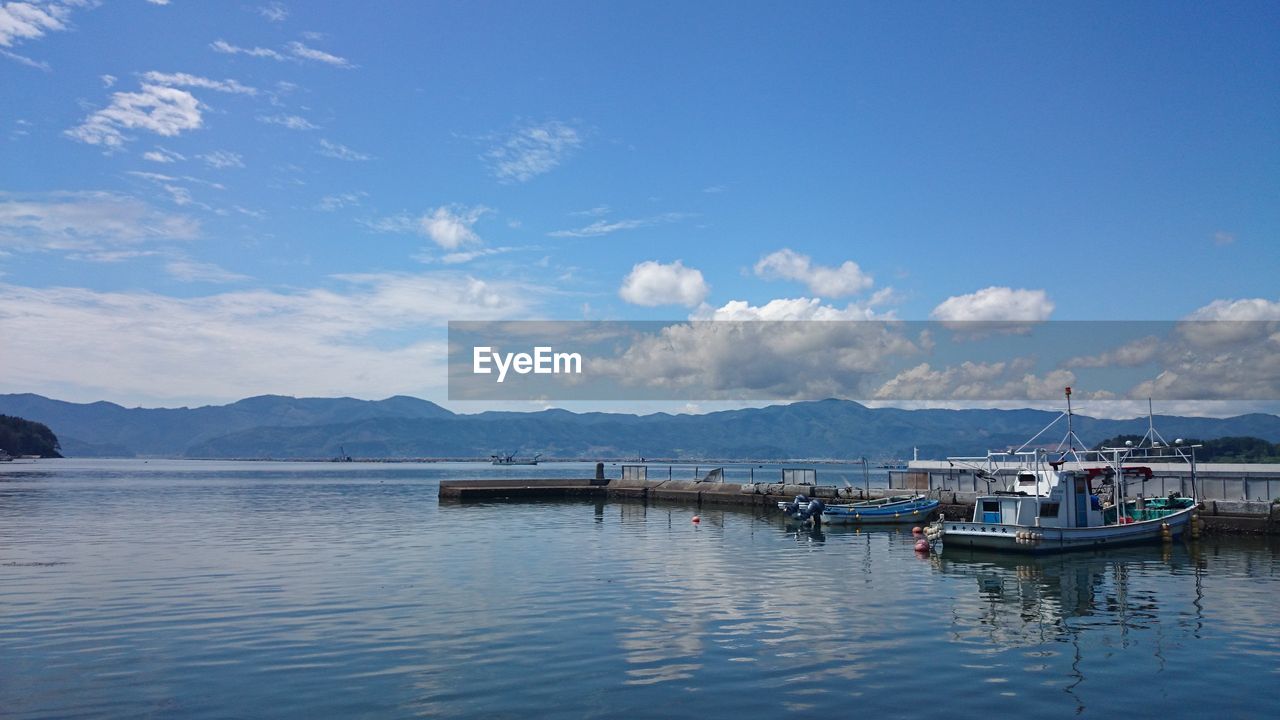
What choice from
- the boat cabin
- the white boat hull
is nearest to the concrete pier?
the white boat hull

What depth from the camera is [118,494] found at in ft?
375

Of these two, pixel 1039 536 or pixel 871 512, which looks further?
pixel 871 512

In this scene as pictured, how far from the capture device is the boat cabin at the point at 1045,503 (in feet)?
161

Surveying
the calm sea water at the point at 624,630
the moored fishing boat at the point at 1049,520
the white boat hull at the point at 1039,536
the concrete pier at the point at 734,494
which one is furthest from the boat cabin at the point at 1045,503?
the concrete pier at the point at 734,494

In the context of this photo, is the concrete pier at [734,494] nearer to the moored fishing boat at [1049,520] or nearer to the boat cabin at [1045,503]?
the moored fishing boat at [1049,520]

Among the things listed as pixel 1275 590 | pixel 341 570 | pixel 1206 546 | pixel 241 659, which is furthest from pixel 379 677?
pixel 1206 546

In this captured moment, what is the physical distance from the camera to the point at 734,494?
3661 inches

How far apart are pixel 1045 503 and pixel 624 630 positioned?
33400 millimetres

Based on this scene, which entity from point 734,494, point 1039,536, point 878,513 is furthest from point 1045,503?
point 734,494

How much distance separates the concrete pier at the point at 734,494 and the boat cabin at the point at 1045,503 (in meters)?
13.7

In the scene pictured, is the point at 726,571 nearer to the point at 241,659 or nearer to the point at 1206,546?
the point at 241,659

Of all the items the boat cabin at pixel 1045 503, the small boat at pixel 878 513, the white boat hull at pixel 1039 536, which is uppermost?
the boat cabin at pixel 1045 503

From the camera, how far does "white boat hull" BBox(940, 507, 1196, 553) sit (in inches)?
1861

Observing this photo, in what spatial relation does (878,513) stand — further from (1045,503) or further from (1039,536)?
(1039,536)
